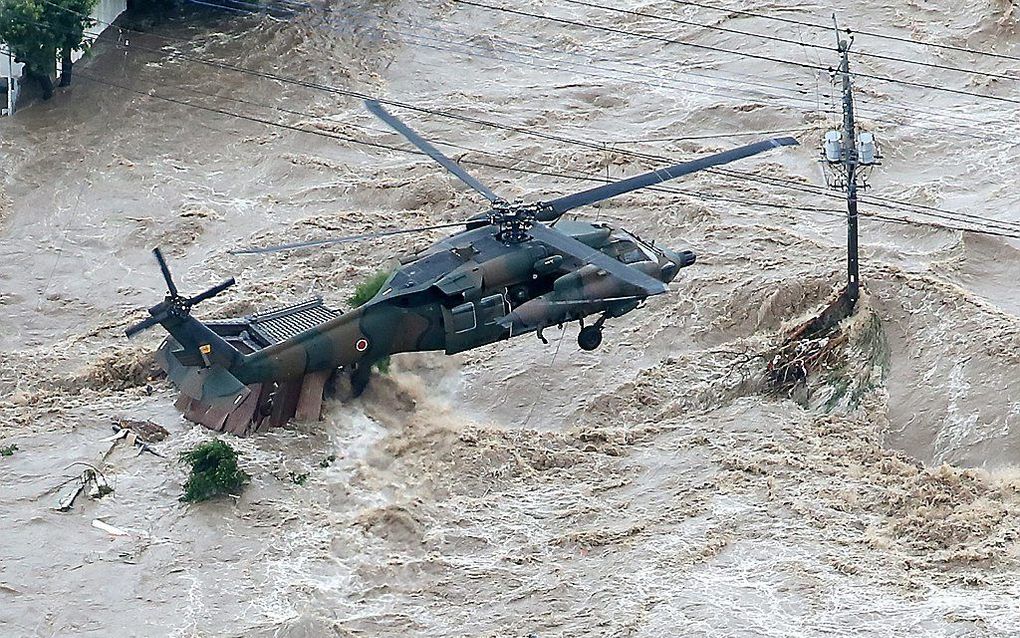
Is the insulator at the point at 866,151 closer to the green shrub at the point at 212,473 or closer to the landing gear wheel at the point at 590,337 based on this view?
the landing gear wheel at the point at 590,337

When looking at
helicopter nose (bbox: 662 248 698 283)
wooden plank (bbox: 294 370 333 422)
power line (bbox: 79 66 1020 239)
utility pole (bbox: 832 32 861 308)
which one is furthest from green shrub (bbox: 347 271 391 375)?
utility pole (bbox: 832 32 861 308)

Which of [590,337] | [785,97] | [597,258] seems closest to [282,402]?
[590,337]

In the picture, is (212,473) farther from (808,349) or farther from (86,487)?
(808,349)

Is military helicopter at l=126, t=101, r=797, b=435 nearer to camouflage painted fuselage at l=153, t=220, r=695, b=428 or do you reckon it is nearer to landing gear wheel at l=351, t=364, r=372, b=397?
camouflage painted fuselage at l=153, t=220, r=695, b=428

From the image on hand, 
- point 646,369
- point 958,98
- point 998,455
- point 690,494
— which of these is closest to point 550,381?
point 646,369

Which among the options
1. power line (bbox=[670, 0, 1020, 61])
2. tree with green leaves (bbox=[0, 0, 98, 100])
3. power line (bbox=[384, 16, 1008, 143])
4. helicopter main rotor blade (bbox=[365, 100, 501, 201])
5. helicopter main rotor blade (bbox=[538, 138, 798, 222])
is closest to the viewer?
helicopter main rotor blade (bbox=[538, 138, 798, 222])

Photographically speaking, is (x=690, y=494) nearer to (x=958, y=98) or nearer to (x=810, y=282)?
(x=810, y=282)
